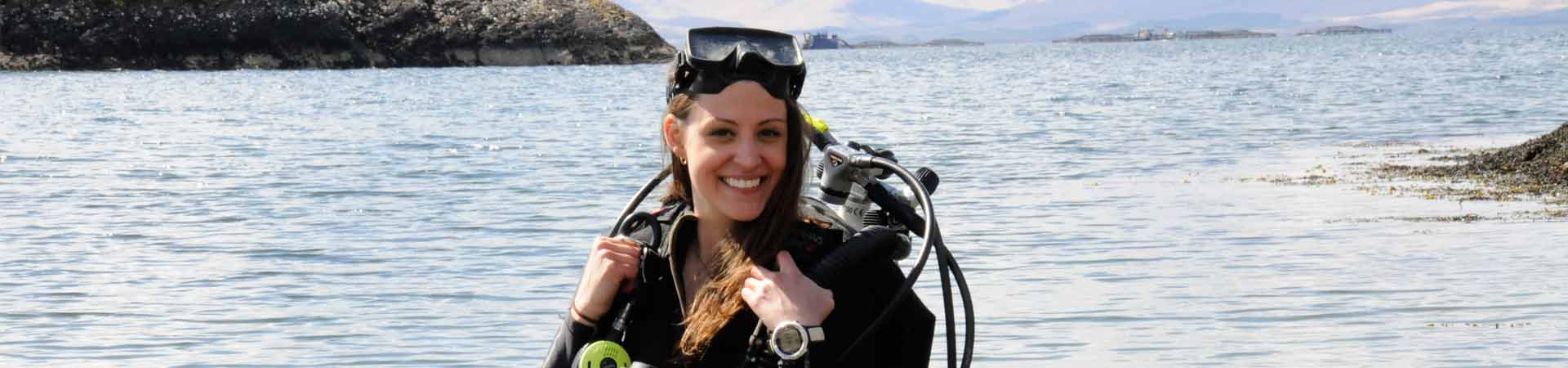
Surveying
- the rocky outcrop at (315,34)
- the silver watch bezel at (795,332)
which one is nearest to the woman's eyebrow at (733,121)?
the silver watch bezel at (795,332)

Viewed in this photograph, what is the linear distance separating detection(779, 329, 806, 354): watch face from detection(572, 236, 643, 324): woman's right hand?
1.25 ft

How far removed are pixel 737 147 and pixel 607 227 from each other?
42.8 feet

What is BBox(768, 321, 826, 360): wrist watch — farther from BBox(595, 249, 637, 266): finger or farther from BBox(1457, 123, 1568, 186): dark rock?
BBox(1457, 123, 1568, 186): dark rock

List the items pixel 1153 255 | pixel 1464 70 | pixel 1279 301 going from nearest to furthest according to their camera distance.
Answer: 1. pixel 1279 301
2. pixel 1153 255
3. pixel 1464 70

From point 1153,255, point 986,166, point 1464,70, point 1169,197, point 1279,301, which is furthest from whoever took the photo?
point 1464,70

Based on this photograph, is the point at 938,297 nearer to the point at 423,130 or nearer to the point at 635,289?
the point at 635,289

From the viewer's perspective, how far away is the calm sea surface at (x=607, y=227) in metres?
9.79

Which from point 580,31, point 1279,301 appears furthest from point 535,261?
point 580,31

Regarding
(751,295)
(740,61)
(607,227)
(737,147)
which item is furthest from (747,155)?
(607,227)

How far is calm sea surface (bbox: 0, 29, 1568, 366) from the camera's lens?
9789mm

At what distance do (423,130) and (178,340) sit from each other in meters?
27.2

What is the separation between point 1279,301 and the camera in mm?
10695

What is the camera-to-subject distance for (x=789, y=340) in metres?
3.42

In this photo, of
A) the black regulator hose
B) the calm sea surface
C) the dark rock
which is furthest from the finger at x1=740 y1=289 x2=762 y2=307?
→ the dark rock
